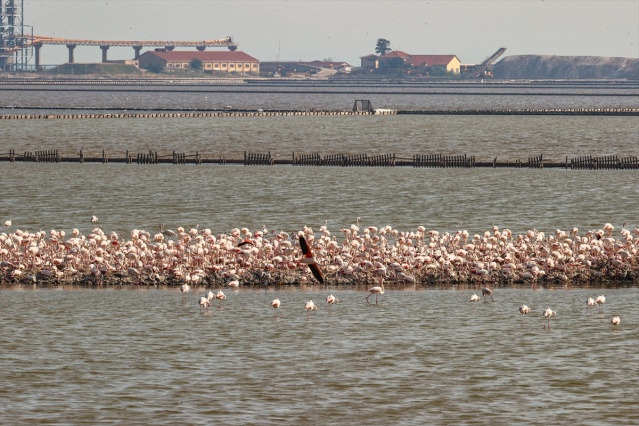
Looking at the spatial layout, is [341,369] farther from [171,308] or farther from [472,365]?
[171,308]

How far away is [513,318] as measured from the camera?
37625 mm

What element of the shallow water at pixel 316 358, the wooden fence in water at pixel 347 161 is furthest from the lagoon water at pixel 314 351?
the wooden fence in water at pixel 347 161

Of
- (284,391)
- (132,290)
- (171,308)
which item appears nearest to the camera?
(284,391)

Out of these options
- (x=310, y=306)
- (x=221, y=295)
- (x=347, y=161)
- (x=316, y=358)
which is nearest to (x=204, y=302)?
(x=221, y=295)

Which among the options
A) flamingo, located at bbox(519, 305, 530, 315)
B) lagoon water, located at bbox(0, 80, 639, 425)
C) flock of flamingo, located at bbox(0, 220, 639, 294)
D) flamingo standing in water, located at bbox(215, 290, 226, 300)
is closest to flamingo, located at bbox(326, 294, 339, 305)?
lagoon water, located at bbox(0, 80, 639, 425)

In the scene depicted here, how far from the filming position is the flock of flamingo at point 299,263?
42375mm

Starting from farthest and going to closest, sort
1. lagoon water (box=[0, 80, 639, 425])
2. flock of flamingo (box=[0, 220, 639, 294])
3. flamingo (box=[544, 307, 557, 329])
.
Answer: flock of flamingo (box=[0, 220, 639, 294]) → flamingo (box=[544, 307, 557, 329]) → lagoon water (box=[0, 80, 639, 425])

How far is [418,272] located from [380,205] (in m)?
30.5

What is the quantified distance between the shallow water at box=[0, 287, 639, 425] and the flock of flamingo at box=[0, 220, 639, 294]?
0.97 metres

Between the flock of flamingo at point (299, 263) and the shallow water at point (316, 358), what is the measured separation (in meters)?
0.97

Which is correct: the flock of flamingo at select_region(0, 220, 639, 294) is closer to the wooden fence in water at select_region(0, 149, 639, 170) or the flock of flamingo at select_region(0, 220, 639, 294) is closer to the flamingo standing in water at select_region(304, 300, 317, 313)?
the flamingo standing in water at select_region(304, 300, 317, 313)

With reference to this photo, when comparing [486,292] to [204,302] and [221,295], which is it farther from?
[204,302]

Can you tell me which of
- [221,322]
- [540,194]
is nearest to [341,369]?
[221,322]

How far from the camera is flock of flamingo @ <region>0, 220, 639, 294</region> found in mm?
42375
